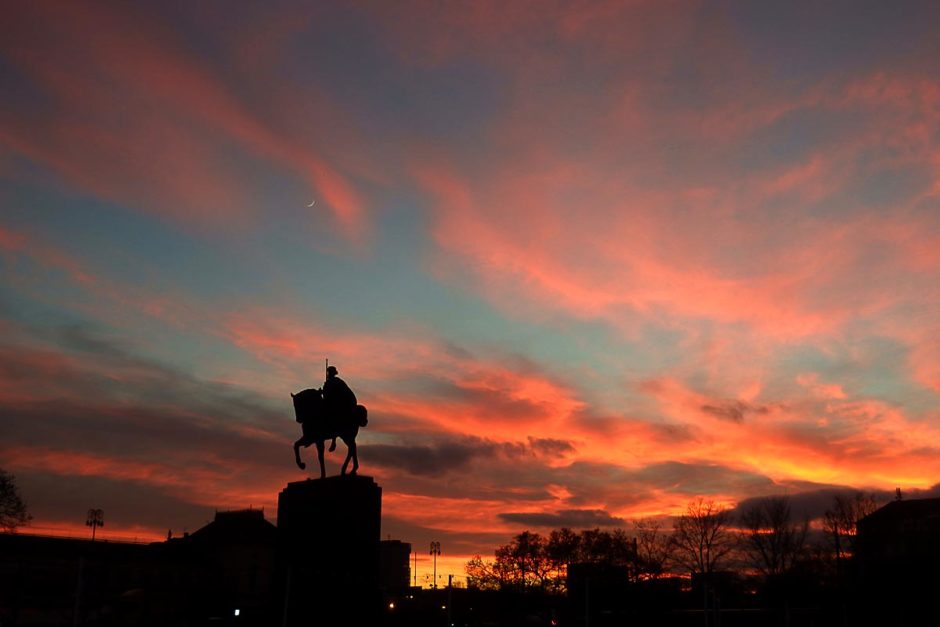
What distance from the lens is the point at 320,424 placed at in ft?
86.6

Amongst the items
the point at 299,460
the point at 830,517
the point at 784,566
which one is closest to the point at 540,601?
the point at 784,566

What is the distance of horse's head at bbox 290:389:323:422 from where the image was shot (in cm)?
2655

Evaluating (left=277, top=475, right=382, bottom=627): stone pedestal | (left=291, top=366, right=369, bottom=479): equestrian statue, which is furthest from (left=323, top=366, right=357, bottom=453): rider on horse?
(left=277, top=475, right=382, bottom=627): stone pedestal

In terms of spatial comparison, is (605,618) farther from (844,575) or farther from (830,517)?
(830,517)

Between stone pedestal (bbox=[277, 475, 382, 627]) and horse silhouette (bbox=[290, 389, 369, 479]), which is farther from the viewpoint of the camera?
horse silhouette (bbox=[290, 389, 369, 479])

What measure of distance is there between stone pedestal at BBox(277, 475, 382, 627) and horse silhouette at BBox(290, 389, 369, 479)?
1197 millimetres

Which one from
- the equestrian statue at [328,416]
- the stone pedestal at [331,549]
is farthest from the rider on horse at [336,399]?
the stone pedestal at [331,549]

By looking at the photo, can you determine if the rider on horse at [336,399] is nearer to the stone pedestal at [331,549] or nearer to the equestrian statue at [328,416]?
the equestrian statue at [328,416]

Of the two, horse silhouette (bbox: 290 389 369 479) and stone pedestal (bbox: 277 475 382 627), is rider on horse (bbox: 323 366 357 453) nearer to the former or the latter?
horse silhouette (bbox: 290 389 369 479)

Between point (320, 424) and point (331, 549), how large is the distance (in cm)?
392

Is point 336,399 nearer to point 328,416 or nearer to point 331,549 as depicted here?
Answer: point 328,416

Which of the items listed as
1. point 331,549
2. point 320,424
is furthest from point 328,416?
point 331,549

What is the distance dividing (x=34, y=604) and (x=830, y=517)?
260 feet

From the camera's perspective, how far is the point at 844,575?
70625 millimetres
